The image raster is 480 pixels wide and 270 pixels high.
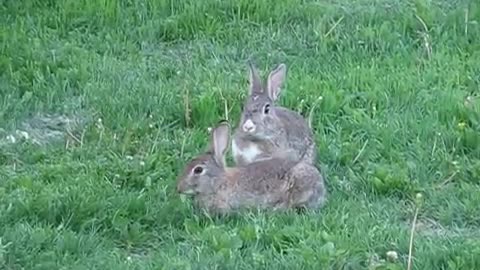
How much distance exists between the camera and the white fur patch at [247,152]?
7.84m

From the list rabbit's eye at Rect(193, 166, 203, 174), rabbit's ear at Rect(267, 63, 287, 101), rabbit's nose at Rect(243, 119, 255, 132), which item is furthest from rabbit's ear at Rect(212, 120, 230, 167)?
rabbit's ear at Rect(267, 63, 287, 101)

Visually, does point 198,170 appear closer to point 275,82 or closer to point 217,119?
point 275,82

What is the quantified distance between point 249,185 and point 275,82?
1.26 metres

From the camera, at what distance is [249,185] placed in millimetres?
7137

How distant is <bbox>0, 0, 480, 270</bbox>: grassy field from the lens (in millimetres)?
6586

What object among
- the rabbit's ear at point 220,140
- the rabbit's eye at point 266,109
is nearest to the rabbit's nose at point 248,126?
the rabbit's eye at point 266,109

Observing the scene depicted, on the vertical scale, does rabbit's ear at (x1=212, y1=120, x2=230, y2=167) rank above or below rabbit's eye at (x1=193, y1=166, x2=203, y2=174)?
above

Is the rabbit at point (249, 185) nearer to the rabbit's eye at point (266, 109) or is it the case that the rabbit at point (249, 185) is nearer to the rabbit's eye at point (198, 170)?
the rabbit's eye at point (198, 170)

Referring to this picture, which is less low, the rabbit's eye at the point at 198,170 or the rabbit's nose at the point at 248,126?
the rabbit's eye at the point at 198,170

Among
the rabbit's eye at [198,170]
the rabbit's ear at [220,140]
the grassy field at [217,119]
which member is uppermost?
the rabbit's ear at [220,140]

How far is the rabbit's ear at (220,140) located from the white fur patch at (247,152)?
1.61 feet

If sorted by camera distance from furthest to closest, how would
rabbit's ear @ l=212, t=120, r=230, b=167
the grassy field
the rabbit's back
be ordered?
1. the rabbit's back
2. rabbit's ear @ l=212, t=120, r=230, b=167
3. the grassy field

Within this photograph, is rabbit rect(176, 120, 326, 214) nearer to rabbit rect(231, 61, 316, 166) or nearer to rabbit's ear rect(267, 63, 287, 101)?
rabbit rect(231, 61, 316, 166)

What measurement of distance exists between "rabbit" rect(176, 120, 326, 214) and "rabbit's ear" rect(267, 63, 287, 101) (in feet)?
2.94
